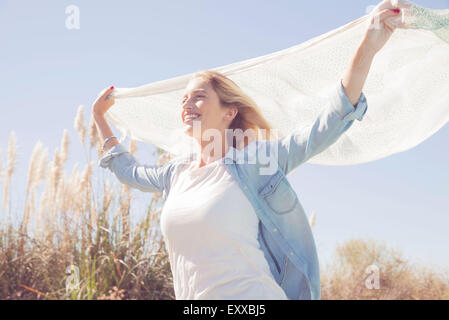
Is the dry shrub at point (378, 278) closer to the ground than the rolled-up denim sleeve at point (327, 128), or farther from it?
closer to the ground

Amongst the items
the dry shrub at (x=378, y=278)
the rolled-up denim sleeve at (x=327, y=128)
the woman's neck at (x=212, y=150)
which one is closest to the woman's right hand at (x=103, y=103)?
the woman's neck at (x=212, y=150)

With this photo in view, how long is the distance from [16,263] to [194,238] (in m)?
3.58

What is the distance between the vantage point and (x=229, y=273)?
4.75 ft

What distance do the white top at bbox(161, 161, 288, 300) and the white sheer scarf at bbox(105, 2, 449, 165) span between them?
778 millimetres

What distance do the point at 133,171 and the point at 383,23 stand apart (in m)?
1.33

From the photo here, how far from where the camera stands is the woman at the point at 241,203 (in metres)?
1.43

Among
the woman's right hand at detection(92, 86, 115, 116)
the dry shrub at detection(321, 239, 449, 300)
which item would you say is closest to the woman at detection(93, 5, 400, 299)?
the woman's right hand at detection(92, 86, 115, 116)

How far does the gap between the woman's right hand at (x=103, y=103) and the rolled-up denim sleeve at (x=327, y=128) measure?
1259 mm

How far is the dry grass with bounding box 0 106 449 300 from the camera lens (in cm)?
401

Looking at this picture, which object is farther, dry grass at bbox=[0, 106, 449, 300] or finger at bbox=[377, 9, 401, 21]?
dry grass at bbox=[0, 106, 449, 300]

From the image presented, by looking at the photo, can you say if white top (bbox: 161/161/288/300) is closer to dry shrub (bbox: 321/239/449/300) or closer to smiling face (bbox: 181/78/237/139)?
smiling face (bbox: 181/78/237/139)

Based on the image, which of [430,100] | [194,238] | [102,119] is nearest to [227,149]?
[194,238]

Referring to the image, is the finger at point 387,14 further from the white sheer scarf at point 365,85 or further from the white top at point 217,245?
the white top at point 217,245
